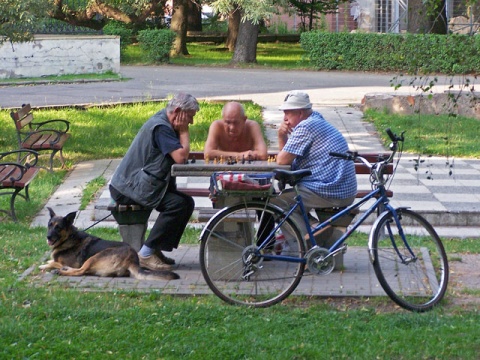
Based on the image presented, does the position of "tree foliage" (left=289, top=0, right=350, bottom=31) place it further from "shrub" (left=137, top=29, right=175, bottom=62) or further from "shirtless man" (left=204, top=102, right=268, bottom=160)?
"shirtless man" (left=204, top=102, right=268, bottom=160)

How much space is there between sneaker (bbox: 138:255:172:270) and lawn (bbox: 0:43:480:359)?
746 millimetres

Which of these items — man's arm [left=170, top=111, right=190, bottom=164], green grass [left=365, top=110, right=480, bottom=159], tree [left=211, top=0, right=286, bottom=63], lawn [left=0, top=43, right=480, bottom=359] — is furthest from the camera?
tree [left=211, top=0, right=286, bottom=63]

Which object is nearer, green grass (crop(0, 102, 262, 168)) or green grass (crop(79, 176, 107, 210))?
green grass (crop(79, 176, 107, 210))

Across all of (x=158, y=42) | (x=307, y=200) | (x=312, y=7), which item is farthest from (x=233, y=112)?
(x=312, y=7)

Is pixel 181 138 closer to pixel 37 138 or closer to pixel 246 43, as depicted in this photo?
pixel 37 138

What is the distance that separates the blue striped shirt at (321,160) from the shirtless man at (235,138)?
81 cm

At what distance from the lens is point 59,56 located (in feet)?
85.6

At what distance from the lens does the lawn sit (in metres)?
4.95

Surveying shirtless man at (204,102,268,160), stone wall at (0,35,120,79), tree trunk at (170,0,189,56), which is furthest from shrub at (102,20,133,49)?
shirtless man at (204,102,268,160)

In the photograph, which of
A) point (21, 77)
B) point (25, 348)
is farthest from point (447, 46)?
point (21, 77)

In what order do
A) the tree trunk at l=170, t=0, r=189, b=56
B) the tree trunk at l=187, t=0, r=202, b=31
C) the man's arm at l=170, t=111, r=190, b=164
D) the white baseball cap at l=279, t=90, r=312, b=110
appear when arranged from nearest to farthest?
the man's arm at l=170, t=111, r=190, b=164 → the white baseball cap at l=279, t=90, r=312, b=110 → the tree trunk at l=170, t=0, r=189, b=56 → the tree trunk at l=187, t=0, r=202, b=31

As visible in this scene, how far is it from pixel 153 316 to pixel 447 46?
255 cm

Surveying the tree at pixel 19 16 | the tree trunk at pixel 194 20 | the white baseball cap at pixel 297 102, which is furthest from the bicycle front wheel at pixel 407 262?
the tree trunk at pixel 194 20

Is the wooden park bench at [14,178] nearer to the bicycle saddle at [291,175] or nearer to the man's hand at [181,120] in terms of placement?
the man's hand at [181,120]
